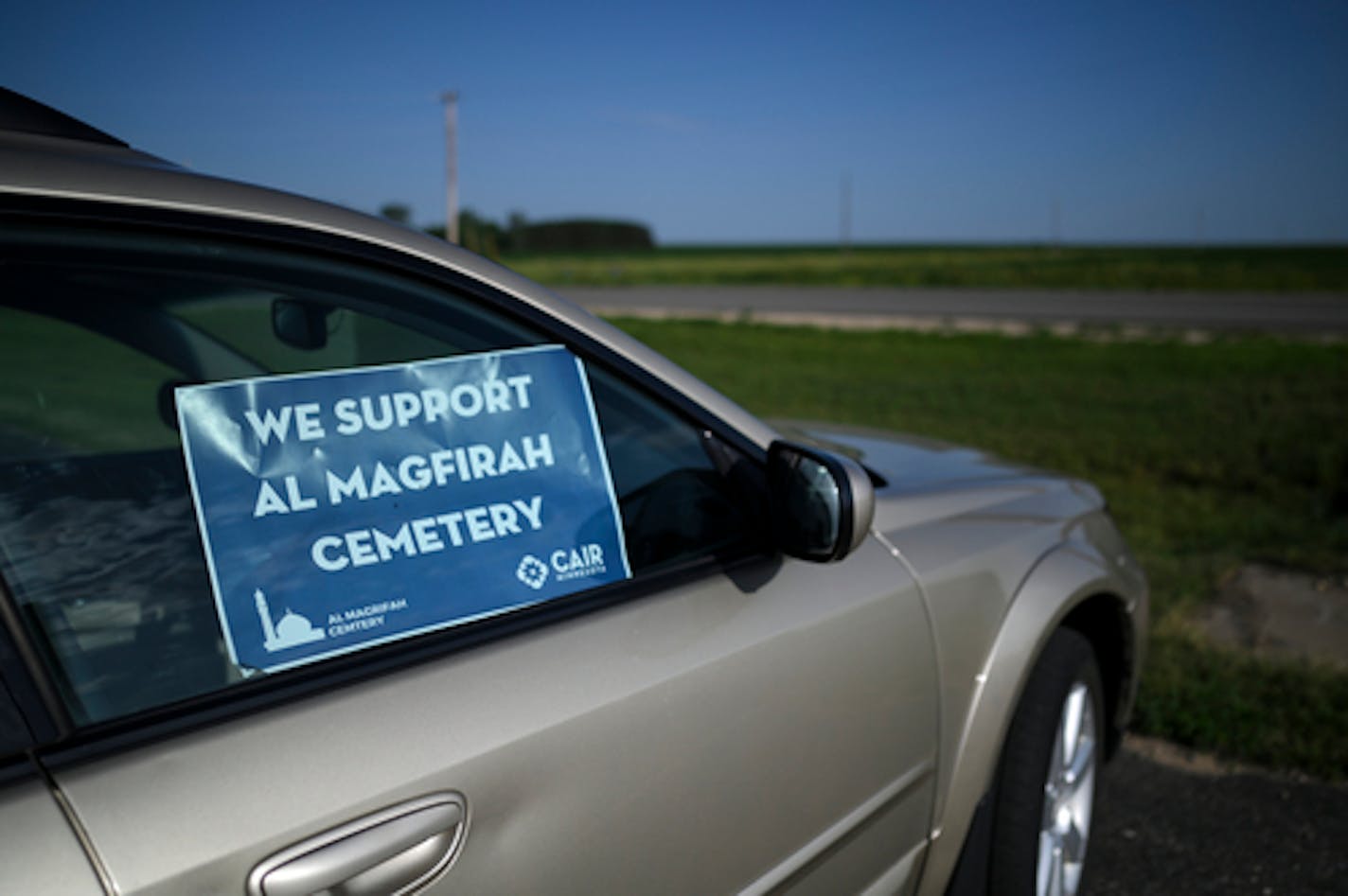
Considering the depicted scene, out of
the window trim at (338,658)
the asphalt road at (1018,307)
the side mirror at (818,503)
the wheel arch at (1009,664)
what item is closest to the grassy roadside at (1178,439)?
the wheel arch at (1009,664)

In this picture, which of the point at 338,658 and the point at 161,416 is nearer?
the point at 338,658

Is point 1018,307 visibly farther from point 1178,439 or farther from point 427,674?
point 427,674

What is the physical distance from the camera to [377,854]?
1.10 m

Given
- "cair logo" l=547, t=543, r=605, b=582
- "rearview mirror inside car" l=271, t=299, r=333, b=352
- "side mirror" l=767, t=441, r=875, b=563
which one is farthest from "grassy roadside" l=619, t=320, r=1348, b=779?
"rearview mirror inside car" l=271, t=299, r=333, b=352

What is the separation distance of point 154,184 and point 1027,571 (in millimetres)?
1759

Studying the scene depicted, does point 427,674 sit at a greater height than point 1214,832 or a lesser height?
greater

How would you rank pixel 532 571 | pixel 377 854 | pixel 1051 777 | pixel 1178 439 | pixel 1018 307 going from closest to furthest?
1. pixel 377 854
2. pixel 532 571
3. pixel 1051 777
4. pixel 1178 439
5. pixel 1018 307

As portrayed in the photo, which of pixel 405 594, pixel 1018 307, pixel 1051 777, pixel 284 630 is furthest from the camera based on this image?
pixel 1018 307

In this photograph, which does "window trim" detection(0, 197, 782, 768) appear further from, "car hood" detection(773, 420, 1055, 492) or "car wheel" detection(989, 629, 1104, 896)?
"car wheel" detection(989, 629, 1104, 896)

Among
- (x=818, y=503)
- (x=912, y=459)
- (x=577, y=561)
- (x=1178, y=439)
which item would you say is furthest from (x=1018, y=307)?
(x=577, y=561)

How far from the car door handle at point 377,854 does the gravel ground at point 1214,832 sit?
2054mm

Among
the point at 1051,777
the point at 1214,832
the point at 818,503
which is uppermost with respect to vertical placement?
the point at 818,503

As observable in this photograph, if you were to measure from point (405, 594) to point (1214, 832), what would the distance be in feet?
8.21

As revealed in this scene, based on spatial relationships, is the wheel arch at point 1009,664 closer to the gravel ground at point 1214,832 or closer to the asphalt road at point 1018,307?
Result: the gravel ground at point 1214,832
